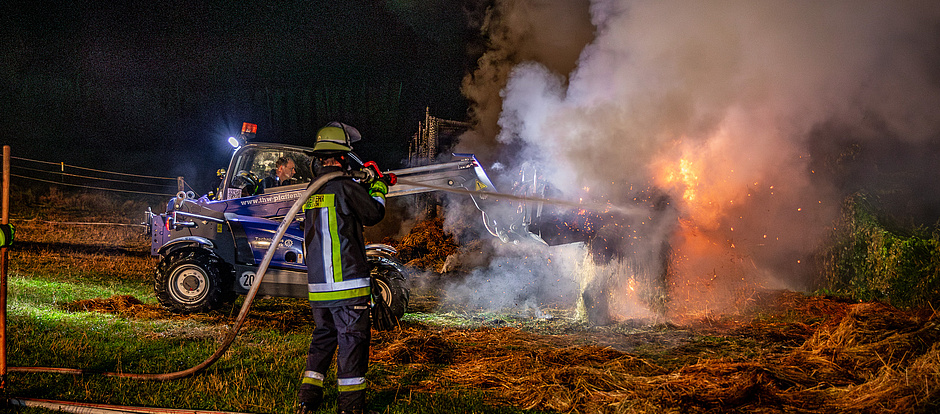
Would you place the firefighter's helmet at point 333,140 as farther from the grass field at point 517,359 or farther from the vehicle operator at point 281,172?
the vehicle operator at point 281,172

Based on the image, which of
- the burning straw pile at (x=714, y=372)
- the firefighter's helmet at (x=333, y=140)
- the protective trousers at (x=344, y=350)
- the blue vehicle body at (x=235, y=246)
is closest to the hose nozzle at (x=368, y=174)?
the firefighter's helmet at (x=333, y=140)

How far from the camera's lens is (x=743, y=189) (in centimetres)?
902

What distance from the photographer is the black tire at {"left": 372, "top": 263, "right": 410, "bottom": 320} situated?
7.89 metres

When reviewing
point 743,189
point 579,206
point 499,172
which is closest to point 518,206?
point 579,206

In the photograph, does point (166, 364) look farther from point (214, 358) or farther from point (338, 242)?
point (338, 242)

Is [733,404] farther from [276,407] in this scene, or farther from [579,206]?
[579,206]

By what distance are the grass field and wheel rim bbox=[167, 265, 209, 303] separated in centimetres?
33

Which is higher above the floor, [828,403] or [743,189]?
[743,189]

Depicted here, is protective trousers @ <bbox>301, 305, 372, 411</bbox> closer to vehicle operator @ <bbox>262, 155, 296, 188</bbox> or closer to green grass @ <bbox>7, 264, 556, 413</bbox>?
green grass @ <bbox>7, 264, 556, 413</bbox>

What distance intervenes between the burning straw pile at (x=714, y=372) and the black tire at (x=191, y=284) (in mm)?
3046

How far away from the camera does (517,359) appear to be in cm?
539

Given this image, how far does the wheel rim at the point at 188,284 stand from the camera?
26.3ft

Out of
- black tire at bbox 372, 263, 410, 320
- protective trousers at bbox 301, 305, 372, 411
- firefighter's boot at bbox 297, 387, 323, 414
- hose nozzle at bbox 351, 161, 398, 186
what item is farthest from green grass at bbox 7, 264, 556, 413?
hose nozzle at bbox 351, 161, 398, 186

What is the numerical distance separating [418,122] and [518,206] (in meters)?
11.6
